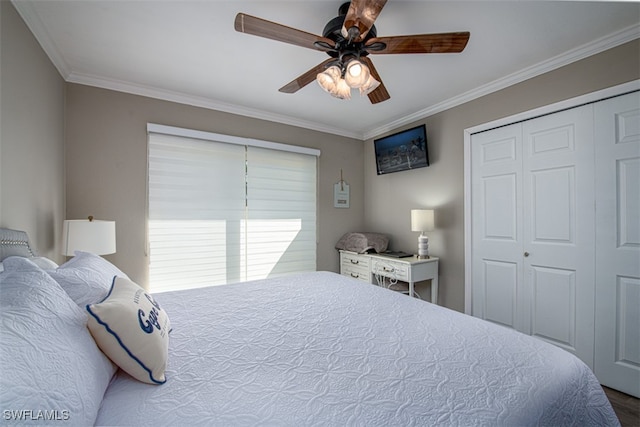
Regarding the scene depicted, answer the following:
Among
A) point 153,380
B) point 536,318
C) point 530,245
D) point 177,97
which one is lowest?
point 536,318

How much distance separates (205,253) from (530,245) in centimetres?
313

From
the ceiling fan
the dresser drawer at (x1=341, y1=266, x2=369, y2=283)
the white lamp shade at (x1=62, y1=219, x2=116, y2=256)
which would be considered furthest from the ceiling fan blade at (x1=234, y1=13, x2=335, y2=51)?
the dresser drawer at (x1=341, y1=266, x2=369, y2=283)

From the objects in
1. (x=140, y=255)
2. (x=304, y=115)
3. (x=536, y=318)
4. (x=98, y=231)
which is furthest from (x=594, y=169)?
(x=140, y=255)

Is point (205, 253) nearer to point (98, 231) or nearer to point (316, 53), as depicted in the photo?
point (98, 231)

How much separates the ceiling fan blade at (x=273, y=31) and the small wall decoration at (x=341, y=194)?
98.0 inches

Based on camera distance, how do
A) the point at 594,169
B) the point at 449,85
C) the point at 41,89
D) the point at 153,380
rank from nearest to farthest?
the point at 153,380
the point at 41,89
the point at 594,169
the point at 449,85

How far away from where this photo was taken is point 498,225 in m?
2.69

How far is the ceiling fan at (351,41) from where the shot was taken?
1.41 meters

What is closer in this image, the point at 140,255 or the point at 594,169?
the point at 594,169

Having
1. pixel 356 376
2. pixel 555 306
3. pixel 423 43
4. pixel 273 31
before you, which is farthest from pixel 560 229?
pixel 273 31

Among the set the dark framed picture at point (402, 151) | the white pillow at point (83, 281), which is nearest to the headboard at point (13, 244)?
the white pillow at point (83, 281)

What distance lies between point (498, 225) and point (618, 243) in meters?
0.81

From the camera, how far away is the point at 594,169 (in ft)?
6.91

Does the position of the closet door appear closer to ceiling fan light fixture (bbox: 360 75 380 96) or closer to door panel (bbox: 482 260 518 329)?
door panel (bbox: 482 260 518 329)
